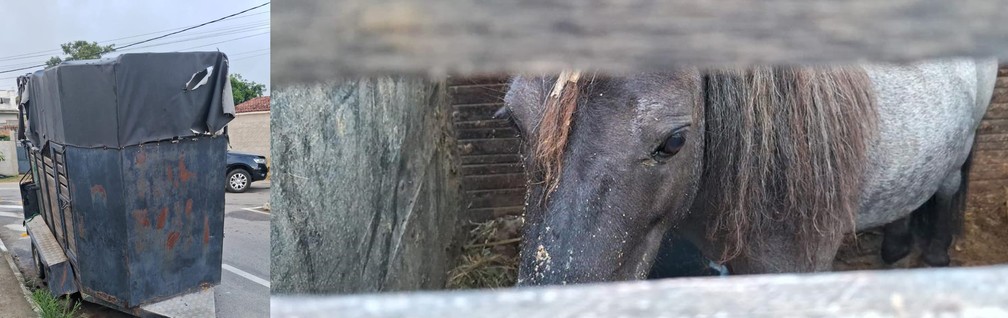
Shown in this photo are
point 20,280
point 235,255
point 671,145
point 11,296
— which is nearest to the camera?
point 671,145

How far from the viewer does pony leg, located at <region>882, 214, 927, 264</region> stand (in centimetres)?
162

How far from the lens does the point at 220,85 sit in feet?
6.94

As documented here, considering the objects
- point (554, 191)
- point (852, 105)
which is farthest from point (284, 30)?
point (852, 105)

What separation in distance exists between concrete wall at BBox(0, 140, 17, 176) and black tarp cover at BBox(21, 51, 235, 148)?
71 cm

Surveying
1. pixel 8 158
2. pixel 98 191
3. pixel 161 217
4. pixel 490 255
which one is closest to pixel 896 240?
pixel 490 255

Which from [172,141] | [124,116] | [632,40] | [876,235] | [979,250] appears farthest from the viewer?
[172,141]

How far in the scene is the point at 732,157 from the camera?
1339 millimetres

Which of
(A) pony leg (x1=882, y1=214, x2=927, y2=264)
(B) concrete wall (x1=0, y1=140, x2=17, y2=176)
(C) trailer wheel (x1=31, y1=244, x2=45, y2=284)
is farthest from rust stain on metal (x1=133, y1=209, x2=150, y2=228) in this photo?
(A) pony leg (x1=882, y1=214, x2=927, y2=264)

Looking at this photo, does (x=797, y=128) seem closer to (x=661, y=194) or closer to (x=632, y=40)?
(x=661, y=194)

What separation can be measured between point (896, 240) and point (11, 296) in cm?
303

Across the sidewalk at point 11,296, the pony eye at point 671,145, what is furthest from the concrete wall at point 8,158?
the pony eye at point 671,145

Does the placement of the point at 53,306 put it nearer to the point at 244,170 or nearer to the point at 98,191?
the point at 98,191

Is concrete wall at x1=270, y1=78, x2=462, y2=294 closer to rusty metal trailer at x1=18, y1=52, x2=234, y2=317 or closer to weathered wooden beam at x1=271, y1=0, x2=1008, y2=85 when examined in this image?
weathered wooden beam at x1=271, y1=0, x2=1008, y2=85

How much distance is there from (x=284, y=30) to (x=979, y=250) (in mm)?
1514
